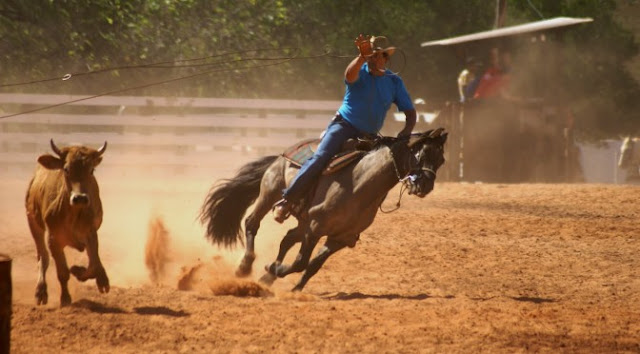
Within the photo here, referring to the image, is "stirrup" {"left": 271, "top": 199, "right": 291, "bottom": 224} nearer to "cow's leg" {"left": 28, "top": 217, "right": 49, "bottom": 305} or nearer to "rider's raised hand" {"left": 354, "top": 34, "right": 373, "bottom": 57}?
"rider's raised hand" {"left": 354, "top": 34, "right": 373, "bottom": 57}

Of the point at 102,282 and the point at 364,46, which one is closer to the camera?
the point at 102,282

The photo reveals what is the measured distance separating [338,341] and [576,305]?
2823 millimetres

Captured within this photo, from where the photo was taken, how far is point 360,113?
32.6 feet

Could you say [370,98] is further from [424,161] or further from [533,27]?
[533,27]

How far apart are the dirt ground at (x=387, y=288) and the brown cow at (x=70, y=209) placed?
265 millimetres

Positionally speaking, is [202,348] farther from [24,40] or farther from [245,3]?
[245,3]

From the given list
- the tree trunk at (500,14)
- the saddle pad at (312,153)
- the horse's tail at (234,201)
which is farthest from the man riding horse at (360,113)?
the tree trunk at (500,14)

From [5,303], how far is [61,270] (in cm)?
323

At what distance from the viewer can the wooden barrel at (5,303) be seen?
5395 mm

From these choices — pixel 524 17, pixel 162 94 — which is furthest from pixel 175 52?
pixel 524 17

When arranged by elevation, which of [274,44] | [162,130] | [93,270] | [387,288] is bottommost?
[387,288]

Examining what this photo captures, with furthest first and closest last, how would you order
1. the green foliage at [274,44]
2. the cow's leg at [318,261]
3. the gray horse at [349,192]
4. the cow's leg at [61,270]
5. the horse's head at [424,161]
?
the green foliage at [274,44], the cow's leg at [318,261], the gray horse at [349,192], the horse's head at [424,161], the cow's leg at [61,270]

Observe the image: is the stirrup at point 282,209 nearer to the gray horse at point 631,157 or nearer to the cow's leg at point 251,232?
the cow's leg at point 251,232

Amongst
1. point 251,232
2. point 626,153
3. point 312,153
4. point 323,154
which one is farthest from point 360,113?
point 626,153
